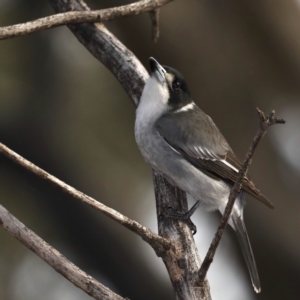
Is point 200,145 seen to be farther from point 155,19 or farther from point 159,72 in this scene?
point 155,19

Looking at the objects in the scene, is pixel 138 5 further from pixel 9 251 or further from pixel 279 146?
pixel 9 251

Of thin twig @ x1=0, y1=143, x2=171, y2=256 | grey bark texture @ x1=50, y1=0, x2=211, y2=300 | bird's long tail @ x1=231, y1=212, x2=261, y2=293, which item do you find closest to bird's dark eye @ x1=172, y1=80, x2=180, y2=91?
Answer: grey bark texture @ x1=50, y1=0, x2=211, y2=300

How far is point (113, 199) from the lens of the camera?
2477mm

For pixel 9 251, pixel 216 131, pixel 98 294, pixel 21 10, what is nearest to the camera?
pixel 98 294

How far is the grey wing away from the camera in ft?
6.17

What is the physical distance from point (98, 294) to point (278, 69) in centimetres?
166

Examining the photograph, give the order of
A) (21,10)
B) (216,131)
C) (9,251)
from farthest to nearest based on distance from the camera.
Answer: (21,10)
(9,251)
(216,131)

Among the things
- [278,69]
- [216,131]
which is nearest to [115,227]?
[216,131]

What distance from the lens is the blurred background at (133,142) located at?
94.2 inches

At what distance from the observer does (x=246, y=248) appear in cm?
177

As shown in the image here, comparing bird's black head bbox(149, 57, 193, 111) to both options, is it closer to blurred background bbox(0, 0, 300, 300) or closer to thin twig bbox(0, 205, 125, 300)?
blurred background bbox(0, 0, 300, 300)

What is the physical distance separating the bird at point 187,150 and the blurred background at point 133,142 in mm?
556

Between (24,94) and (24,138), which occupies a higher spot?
(24,94)

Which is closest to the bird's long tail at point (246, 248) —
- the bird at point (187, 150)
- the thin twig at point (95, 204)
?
the bird at point (187, 150)
